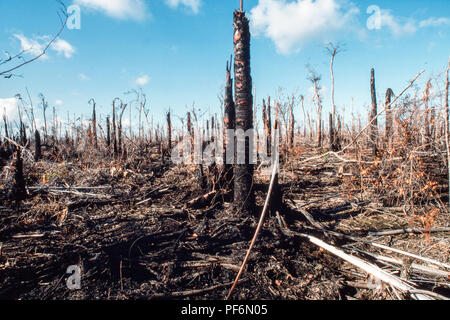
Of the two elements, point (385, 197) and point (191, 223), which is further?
point (385, 197)

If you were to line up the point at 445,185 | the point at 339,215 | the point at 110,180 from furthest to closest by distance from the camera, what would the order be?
the point at 110,180, the point at 445,185, the point at 339,215

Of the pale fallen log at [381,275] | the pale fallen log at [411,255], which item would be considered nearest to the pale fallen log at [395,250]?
the pale fallen log at [411,255]

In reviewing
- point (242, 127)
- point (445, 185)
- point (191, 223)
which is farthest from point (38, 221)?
point (445, 185)

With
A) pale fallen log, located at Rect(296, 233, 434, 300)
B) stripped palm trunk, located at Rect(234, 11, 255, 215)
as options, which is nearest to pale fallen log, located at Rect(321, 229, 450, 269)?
pale fallen log, located at Rect(296, 233, 434, 300)

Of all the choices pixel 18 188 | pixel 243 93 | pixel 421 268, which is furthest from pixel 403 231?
pixel 18 188

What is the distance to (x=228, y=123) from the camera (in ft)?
15.9

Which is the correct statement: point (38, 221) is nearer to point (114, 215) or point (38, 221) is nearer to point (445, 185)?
point (114, 215)

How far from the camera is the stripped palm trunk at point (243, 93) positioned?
4.08 meters

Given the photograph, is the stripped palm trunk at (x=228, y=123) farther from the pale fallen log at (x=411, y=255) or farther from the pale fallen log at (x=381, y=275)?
the pale fallen log at (x=411, y=255)

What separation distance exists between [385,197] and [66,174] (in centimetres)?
937

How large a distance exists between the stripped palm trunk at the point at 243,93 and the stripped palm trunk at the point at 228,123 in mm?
580

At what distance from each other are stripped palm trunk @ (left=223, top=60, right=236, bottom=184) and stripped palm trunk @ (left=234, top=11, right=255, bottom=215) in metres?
0.58

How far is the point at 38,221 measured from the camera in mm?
4332
